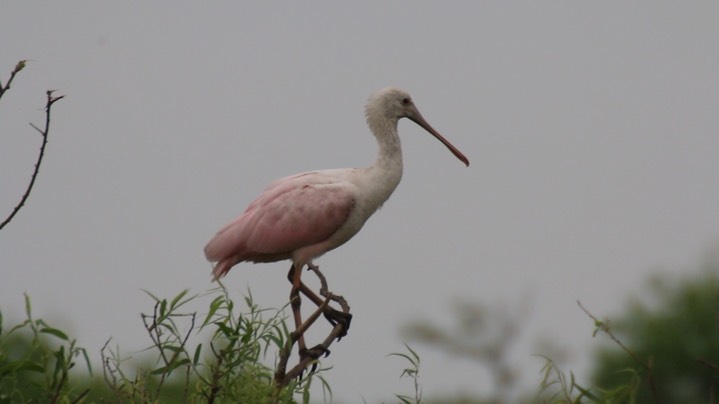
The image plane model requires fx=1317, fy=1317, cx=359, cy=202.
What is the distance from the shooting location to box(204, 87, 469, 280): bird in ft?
26.4

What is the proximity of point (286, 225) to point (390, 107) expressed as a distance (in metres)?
1.10

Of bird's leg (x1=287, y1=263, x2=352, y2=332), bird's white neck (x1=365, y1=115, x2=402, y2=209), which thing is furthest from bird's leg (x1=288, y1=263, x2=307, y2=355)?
bird's white neck (x1=365, y1=115, x2=402, y2=209)

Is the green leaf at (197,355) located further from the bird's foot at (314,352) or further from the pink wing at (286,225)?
the pink wing at (286,225)

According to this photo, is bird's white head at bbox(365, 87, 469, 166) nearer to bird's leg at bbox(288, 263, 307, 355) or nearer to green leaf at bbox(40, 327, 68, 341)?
bird's leg at bbox(288, 263, 307, 355)

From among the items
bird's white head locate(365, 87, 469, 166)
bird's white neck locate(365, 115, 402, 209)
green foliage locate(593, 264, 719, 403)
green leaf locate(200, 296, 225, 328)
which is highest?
green foliage locate(593, 264, 719, 403)

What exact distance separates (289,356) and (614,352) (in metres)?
21.4

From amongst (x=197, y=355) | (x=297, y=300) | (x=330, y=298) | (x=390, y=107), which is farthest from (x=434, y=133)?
(x=197, y=355)

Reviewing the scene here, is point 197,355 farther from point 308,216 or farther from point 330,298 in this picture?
point 308,216

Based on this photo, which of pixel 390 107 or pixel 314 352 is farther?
pixel 390 107

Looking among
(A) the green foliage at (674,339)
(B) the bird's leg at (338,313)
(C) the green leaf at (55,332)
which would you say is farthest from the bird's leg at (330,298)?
(A) the green foliage at (674,339)

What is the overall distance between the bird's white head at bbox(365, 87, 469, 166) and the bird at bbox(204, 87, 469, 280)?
0.17m

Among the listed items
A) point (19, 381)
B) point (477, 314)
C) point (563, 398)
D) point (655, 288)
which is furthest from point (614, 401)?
point (655, 288)

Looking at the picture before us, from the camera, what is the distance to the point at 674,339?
2659 centimetres

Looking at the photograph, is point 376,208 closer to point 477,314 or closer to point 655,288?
point 477,314
